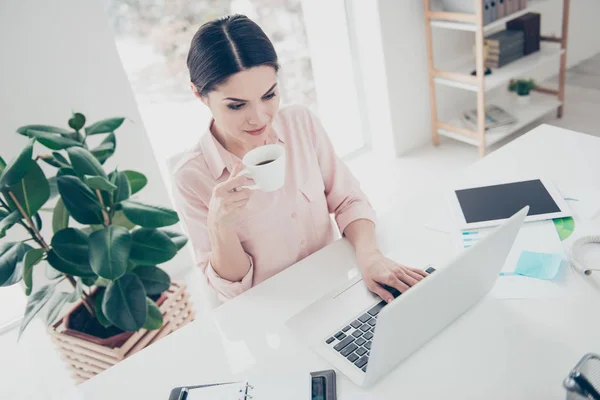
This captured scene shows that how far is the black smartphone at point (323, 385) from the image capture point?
2.83 feet

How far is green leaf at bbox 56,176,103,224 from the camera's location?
140cm

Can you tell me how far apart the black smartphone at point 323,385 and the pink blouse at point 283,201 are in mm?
407

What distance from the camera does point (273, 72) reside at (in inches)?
44.9

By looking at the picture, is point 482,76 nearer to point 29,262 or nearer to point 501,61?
point 501,61

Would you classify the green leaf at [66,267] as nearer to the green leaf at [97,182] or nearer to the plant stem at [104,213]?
the plant stem at [104,213]

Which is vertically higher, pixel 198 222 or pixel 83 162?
pixel 83 162

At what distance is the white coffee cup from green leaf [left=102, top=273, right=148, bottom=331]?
71 cm

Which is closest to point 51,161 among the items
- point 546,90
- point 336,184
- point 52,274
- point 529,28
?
point 52,274

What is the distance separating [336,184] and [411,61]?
6.30 feet

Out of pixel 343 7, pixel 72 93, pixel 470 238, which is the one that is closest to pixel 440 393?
pixel 470 238

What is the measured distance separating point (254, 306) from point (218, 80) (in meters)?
0.51

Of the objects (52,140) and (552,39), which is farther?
(552,39)

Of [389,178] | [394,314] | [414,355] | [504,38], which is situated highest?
[394,314]

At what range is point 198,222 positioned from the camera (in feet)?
4.09
